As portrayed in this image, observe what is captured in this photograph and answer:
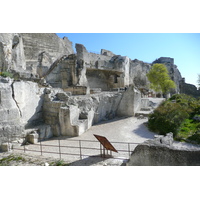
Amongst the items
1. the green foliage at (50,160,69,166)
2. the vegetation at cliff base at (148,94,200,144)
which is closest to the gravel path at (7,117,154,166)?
the green foliage at (50,160,69,166)

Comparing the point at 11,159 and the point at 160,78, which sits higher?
the point at 160,78

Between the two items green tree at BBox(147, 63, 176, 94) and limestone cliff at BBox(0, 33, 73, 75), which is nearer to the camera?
limestone cliff at BBox(0, 33, 73, 75)

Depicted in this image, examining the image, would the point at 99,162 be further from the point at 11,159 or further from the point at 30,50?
the point at 30,50

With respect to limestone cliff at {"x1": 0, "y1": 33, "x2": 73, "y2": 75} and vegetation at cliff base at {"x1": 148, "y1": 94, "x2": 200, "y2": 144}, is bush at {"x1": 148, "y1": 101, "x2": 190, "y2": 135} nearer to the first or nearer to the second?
vegetation at cliff base at {"x1": 148, "y1": 94, "x2": 200, "y2": 144}

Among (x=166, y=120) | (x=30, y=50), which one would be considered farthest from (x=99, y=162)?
(x=30, y=50)

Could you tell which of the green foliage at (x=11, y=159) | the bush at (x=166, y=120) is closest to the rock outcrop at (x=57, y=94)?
the green foliage at (x=11, y=159)

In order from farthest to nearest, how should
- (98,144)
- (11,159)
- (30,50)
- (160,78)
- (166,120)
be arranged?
(30,50) < (160,78) < (166,120) < (98,144) < (11,159)

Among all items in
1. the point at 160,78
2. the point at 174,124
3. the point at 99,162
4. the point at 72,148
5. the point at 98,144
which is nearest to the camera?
the point at 99,162

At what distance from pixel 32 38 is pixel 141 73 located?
75.9 feet

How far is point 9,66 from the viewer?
1775cm

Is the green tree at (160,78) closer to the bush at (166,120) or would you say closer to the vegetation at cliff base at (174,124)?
the vegetation at cliff base at (174,124)

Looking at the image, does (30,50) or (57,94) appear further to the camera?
(30,50)

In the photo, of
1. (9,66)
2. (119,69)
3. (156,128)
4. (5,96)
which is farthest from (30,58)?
(156,128)

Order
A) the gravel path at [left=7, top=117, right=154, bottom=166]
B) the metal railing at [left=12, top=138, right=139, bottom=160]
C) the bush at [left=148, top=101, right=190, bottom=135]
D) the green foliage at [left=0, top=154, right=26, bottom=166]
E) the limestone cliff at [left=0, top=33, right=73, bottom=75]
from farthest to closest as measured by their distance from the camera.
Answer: the limestone cliff at [left=0, top=33, right=73, bottom=75] → the bush at [left=148, top=101, right=190, bottom=135] → the metal railing at [left=12, top=138, right=139, bottom=160] → the green foliage at [left=0, top=154, right=26, bottom=166] → the gravel path at [left=7, top=117, right=154, bottom=166]
